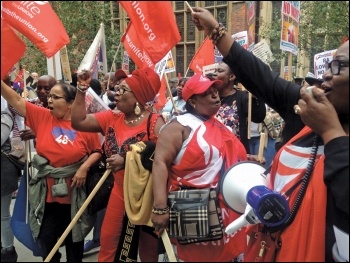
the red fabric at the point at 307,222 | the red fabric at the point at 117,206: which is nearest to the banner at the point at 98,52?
the red fabric at the point at 117,206

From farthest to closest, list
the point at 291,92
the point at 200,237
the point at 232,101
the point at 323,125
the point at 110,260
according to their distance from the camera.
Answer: the point at 232,101 < the point at 110,260 < the point at 200,237 < the point at 291,92 < the point at 323,125

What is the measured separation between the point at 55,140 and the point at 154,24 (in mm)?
1369

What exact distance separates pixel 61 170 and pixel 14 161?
0.70 metres

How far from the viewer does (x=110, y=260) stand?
288cm

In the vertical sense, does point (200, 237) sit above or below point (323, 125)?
below

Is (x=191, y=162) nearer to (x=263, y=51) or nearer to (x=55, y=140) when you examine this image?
(x=55, y=140)

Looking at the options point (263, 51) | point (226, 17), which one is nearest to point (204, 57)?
point (263, 51)

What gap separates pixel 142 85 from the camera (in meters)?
3.02

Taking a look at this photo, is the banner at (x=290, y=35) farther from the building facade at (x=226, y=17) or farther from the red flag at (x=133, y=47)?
the red flag at (x=133, y=47)

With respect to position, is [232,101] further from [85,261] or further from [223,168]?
[85,261]

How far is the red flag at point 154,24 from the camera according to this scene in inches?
83.0

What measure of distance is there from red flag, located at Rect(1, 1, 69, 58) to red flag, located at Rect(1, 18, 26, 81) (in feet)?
4.00

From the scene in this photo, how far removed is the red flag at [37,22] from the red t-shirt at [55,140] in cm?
51

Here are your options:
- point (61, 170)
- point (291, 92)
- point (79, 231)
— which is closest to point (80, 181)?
point (61, 170)
